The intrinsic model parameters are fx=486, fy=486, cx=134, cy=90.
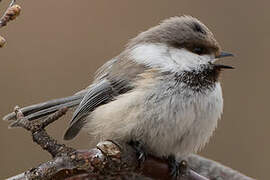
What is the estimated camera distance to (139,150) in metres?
2.06

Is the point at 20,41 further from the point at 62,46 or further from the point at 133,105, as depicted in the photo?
the point at 133,105

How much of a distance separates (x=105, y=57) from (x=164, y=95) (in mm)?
1221

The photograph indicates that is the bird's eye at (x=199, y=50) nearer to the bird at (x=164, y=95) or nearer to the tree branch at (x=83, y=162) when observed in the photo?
the bird at (x=164, y=95)

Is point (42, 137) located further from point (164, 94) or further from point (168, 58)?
point (168, 58)

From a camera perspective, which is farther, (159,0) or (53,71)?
(159,0)

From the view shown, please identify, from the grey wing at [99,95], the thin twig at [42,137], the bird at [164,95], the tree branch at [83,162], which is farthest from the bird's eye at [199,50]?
the thin twig at [42,137]

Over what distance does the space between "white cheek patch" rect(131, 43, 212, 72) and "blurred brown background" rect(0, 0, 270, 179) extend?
39.2 inches

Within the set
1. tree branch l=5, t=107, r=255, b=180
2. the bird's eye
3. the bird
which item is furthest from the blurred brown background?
tree branch l=5, t=107, r=255, b=180

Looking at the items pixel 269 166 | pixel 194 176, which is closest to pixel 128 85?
pixel 194 176

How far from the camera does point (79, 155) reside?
1541mm

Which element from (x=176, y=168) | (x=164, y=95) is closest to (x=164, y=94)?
(x=164, y=95)

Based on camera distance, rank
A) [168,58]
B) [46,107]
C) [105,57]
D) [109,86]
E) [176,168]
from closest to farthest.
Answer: [176,168] < [168,58] < [109,86] < [46,107] < [105,57]

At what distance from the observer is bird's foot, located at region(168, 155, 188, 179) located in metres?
1.93

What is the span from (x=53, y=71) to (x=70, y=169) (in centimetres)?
174
